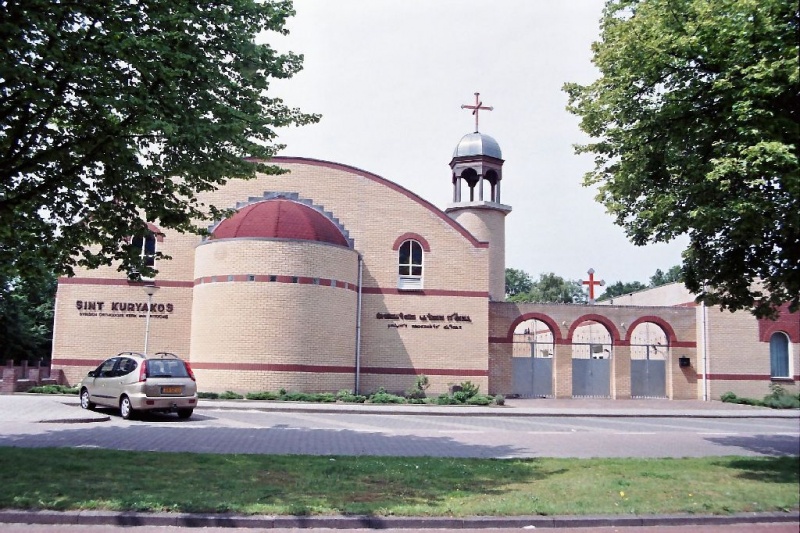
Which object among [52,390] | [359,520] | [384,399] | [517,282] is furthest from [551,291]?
[359,520]

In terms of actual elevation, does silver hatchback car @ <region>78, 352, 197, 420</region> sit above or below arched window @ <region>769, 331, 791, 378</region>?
below

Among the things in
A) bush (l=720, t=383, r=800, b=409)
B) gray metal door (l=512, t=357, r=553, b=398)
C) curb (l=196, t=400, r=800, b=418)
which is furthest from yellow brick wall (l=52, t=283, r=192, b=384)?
bush (l=720, t=383, r=800, b=409)

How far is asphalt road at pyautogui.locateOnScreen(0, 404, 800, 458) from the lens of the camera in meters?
12.9

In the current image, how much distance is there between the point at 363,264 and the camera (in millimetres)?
30453

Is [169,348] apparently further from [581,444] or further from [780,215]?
[780,215]

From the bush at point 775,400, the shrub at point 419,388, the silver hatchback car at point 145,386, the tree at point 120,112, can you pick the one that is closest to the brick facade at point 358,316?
the shrub at point 419,388

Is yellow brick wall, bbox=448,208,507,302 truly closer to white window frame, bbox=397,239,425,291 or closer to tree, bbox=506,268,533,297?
white window frame, bbox=397,239,425,291

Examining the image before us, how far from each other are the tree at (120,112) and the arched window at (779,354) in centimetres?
2959

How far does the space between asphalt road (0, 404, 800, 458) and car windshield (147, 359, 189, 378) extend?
1.13m

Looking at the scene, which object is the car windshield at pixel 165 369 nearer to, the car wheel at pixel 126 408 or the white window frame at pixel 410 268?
the car wheel at pixel 126 408

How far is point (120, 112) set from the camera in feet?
34.5

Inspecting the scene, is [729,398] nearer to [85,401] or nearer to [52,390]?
[85,401]

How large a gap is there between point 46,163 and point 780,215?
11.1 m

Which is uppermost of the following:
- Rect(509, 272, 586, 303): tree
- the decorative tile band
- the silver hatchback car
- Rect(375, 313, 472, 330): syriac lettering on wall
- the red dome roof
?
Rect(509, 272, 586, 303): tree
